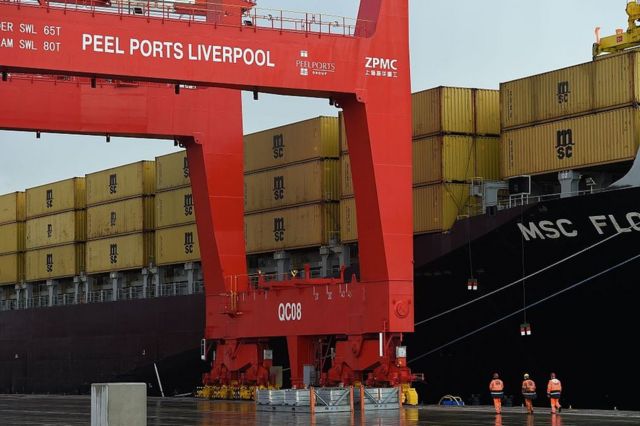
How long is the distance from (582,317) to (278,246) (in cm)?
1475

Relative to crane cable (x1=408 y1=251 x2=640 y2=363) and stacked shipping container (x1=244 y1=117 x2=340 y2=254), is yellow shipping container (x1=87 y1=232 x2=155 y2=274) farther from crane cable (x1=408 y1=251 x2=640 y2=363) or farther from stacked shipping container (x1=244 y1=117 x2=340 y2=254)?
crane cable (x1=408 y1=251 x2=640 y2=363)

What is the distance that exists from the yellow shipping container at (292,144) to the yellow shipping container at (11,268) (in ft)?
63.3

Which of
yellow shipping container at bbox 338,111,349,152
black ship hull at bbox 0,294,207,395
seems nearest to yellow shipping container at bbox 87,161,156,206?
black ship hull at bbox 0,294,207,395

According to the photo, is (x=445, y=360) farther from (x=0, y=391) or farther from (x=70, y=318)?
(x=0, y=391)

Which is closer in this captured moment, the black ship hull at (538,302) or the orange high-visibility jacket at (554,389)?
the orange high-visibility jacket at (554,389)

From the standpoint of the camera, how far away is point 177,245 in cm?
5034

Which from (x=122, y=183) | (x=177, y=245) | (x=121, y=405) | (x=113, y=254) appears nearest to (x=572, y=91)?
(x=121, y=405)

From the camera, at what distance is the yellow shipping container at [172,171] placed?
50031mm

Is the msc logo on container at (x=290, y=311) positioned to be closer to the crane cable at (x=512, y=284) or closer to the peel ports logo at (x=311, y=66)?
the crane cable at (x=512, y=284)

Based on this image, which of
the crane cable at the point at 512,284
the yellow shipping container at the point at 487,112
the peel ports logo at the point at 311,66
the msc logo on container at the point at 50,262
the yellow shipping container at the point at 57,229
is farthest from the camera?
the msc logo on container at the point at 50,262

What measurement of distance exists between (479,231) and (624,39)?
293 inches

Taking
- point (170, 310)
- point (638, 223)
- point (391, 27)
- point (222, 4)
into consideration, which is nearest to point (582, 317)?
point (638, 223)

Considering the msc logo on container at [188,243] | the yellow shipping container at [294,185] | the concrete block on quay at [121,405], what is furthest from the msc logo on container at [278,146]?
the concrete block on quay at [121,405]

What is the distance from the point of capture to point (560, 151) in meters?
33.5
